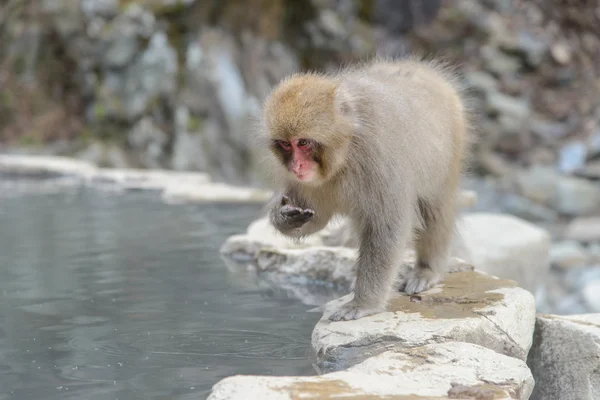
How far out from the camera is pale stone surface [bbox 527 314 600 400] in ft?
10.4

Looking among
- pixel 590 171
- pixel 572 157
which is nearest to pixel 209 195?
pixel 590 171

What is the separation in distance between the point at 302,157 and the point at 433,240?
42.6 inches

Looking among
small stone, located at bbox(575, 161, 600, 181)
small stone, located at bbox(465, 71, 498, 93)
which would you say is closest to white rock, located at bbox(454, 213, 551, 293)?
small stone, located at bbox(575, 161, 600, 181)

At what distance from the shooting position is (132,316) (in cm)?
359

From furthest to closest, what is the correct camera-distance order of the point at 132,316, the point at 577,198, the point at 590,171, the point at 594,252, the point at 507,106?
the point at 507,106 → the point at 590,171 → the point at 577,198 → the point at 594,252 → the point at 132,316

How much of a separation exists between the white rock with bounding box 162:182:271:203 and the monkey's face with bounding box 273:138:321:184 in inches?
165

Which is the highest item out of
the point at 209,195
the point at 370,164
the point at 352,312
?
the point at 370,164

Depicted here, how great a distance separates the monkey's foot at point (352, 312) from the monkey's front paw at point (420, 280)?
1.43 ft

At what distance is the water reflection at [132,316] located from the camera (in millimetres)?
2787

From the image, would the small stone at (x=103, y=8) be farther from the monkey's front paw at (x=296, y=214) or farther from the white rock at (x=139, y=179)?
the monkey's front paw at (x=296, y=214)

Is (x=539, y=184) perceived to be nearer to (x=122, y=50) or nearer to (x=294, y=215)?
(x=122, y=50)

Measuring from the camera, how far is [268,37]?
14609 mm

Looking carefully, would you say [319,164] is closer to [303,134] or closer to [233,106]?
[303,134]

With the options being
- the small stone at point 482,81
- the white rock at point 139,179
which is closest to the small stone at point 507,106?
the small stone at point 482,81
